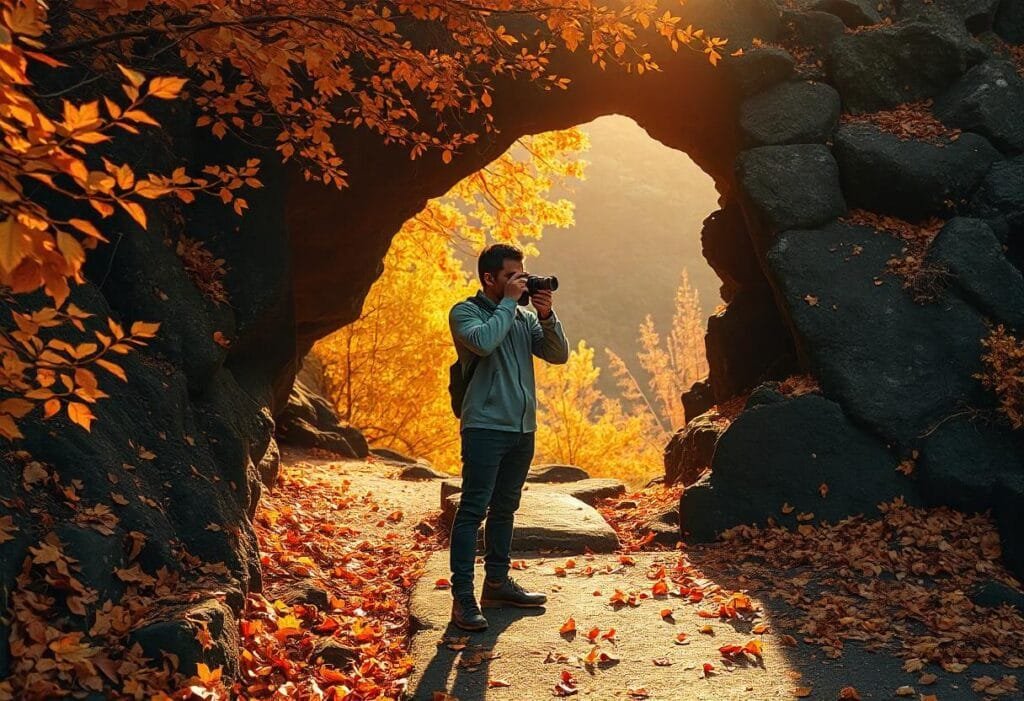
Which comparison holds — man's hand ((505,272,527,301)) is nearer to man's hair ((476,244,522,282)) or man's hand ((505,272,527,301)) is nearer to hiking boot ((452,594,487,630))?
man's hair ((476,244,522,282))

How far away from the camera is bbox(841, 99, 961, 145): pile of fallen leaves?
353 inches

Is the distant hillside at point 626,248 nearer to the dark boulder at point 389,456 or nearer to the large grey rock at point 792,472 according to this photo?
the dark boulder at point 389,456

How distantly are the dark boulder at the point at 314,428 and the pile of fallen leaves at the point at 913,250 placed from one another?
9.86 m

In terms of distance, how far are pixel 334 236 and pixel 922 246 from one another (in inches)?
270

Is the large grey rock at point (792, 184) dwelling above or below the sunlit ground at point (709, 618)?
above

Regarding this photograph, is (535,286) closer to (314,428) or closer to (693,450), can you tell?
(693,450)

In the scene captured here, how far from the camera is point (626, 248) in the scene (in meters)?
118

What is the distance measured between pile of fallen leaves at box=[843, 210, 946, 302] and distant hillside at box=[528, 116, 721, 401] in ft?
291

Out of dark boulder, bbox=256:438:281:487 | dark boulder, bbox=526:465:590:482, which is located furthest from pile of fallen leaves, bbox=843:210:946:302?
dark boulder, bbox=256:438:281:487

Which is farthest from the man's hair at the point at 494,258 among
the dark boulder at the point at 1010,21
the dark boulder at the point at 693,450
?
the dark boulder at the point at 1010,21

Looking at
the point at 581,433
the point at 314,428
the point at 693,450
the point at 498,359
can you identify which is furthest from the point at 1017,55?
the point at 581,433

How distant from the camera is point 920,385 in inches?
300

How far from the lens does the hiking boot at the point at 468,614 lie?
4.86 metres

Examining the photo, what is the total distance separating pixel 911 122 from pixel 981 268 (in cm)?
229
